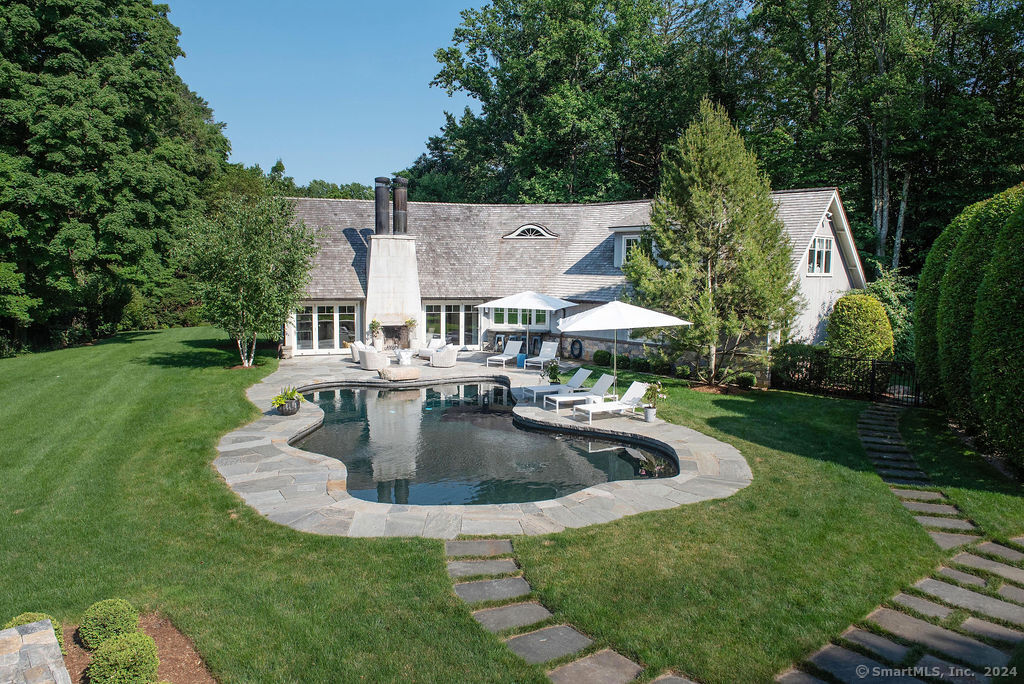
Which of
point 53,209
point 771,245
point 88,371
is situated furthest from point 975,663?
point 53,209

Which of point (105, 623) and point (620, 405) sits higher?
point (620, 405)

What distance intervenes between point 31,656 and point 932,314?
16.8 metres

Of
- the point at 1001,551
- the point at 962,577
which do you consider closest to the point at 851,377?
the point at 1001,551

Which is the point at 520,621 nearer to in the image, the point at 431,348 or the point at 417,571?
the point at 417,571

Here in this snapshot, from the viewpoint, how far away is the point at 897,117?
26.0 m

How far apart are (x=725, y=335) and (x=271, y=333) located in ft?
51.4

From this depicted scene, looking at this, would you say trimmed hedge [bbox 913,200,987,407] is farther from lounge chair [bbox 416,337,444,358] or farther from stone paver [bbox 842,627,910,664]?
lounge chair [bbox 416,337,444,358]

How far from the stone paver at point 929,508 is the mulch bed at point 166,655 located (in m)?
9.35

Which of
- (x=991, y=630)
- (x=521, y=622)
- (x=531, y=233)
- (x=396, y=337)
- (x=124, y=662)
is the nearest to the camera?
(x=124, y=662)

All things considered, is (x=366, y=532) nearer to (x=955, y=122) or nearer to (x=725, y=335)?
(x=725, y=335)

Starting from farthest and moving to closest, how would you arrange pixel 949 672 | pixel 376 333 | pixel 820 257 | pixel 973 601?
pixel 376 333
pixel 820 257
pixel 973 601
pixel 949 672

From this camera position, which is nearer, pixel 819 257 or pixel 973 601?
pixel 973 601

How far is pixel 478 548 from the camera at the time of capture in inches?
288

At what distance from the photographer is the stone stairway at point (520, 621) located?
4992 mm
